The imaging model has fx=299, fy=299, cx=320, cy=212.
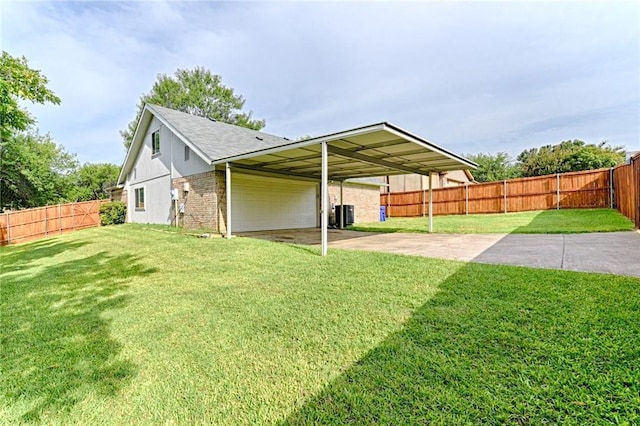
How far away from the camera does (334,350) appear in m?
2.84

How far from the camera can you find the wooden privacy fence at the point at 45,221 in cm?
1552

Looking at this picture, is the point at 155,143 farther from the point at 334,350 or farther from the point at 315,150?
the point at 334,350

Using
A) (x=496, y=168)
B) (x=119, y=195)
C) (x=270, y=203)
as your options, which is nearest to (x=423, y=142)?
(x=270, y=203)

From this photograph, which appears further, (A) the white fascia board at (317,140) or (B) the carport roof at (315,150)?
(B) the carport roof at (315,150)

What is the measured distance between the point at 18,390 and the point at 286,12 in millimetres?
11659

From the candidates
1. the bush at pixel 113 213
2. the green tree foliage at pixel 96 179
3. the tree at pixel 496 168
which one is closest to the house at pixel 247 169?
the bush at pixel 113 213

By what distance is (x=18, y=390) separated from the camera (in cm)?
252

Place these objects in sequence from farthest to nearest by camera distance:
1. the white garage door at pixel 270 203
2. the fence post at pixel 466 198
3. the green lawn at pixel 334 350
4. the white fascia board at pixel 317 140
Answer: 1. the fence post at pixel 466 198
2. the white garage door at pixel 270 203
3. the white fascia board at pixel 317 140
4. the green lawn at pixel 334 350

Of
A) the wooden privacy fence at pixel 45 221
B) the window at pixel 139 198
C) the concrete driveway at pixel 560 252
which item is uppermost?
the window at pixel 139 198

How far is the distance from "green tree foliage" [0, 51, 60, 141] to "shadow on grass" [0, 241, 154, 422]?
20.1ft

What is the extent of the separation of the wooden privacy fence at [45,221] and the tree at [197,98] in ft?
63.7

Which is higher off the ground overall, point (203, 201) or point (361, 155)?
point (361, 155)

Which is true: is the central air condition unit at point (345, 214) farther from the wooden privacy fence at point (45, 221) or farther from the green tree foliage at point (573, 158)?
the green tree foliage at point (573, 158)

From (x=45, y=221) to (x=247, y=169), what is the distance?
13708 millimetres
